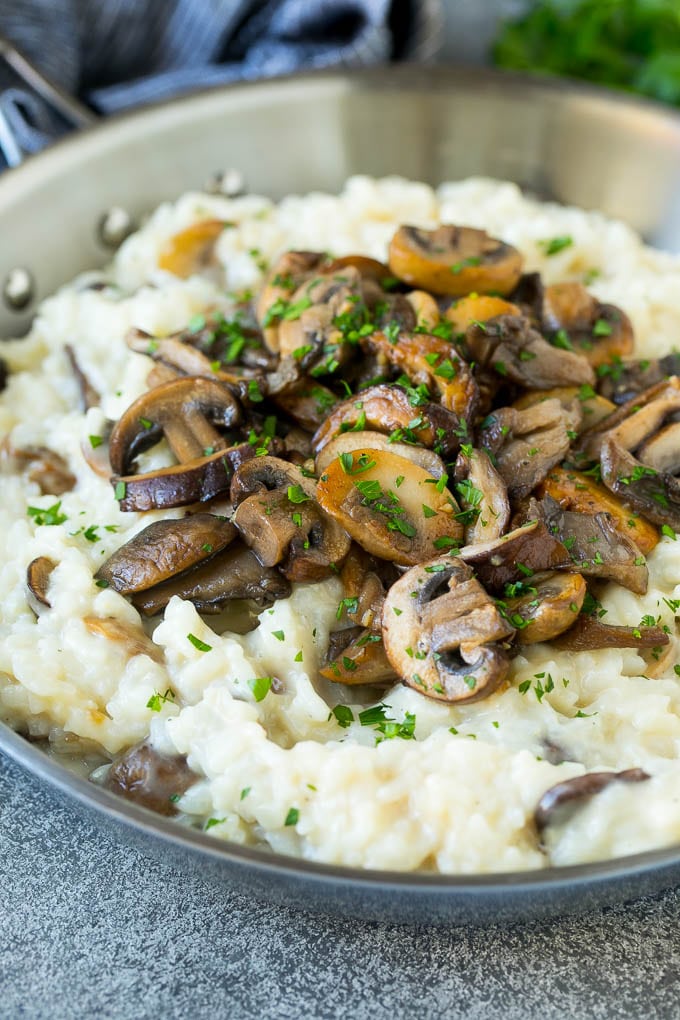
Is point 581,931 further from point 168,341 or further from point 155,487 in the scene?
point 168,341

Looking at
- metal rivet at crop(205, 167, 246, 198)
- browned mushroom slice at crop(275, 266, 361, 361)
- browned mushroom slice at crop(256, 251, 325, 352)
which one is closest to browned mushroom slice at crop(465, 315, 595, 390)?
browned mushroom slice at crop(275, 266, 361, 361)

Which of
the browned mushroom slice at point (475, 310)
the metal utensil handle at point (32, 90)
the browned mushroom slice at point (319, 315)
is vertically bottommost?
the browned mushroom slice at point (475, 310)

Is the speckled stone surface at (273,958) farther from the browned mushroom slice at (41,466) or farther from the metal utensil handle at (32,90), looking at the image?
the metal utensil handle at (32,90)

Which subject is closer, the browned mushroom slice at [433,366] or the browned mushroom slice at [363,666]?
the browned mushroom slice at [363,666]

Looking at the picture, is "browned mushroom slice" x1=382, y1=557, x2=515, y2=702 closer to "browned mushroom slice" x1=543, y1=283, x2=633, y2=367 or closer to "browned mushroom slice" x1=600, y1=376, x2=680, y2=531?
"browned mushroom slice" x1=600, y1=376, x2=680, y2=531

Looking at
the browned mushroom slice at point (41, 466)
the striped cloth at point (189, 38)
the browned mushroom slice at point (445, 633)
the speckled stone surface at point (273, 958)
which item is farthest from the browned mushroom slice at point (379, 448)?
the striped cloth at point (189, 38)

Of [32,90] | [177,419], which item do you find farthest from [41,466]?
[32,90]

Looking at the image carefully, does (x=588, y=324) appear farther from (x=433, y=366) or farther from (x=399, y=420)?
(x=399, y=420)
